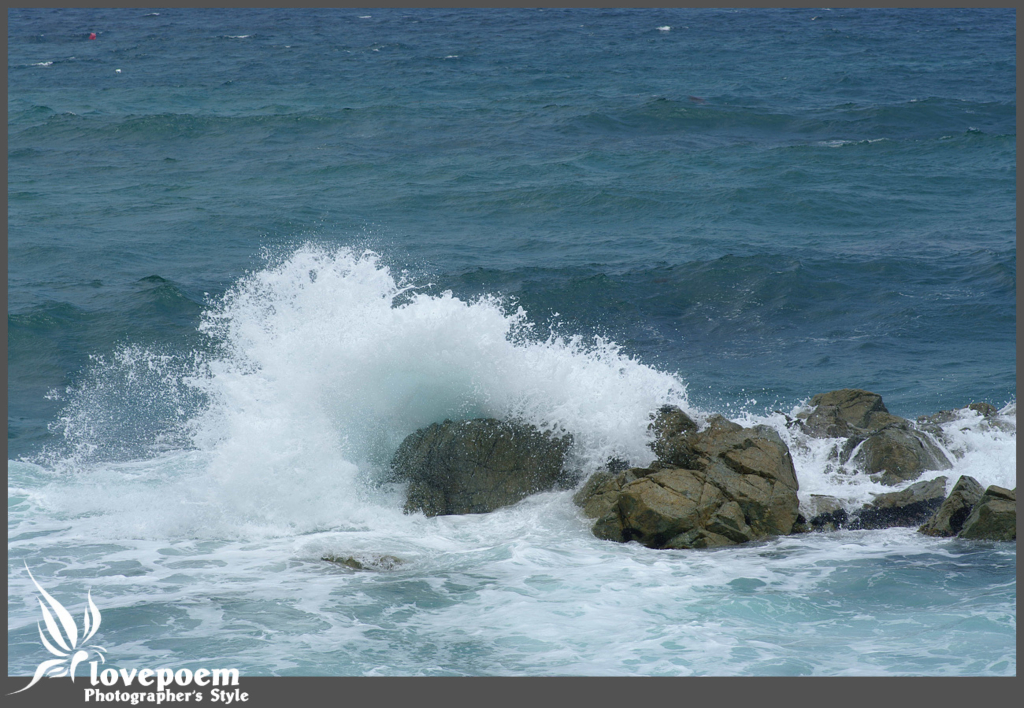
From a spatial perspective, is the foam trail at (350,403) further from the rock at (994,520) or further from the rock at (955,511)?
the rock at (994,520)

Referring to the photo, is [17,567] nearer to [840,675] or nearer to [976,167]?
[840,675]

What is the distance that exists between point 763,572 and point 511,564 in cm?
196

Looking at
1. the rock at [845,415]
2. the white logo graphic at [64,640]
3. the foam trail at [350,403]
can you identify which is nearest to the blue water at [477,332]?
the foam trail at [350,403]

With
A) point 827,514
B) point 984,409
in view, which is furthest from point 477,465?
point 984,409

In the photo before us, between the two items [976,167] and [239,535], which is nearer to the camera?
[239,535]

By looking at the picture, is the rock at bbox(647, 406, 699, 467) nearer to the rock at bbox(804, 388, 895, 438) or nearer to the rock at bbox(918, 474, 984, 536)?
the rock at bbox(804, 388, 895, 438)

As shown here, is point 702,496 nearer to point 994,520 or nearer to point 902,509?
point 902,509

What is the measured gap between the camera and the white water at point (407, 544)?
6309mm

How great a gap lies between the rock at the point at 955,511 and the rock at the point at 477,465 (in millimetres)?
3133

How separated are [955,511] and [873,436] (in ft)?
4.04

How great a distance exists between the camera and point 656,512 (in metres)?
7.72

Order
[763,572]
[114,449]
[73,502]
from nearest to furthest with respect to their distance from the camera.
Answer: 1. [763,572]
2. [73,502]
3. [114,449]

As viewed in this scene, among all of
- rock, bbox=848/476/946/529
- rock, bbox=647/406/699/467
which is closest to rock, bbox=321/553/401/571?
rock, bbox=647/406/699/467

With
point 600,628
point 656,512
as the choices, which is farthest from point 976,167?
point 600,628
